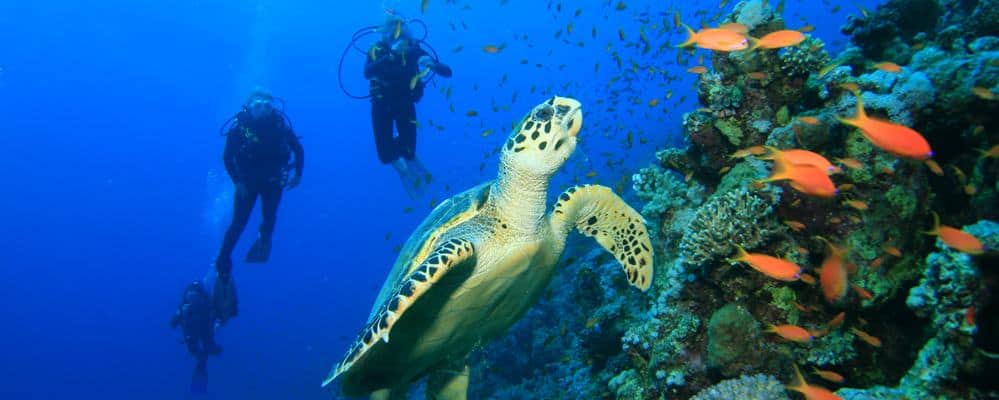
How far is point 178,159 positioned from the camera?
364 ft

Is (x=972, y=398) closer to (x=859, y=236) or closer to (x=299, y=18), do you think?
(x=859, y=236)

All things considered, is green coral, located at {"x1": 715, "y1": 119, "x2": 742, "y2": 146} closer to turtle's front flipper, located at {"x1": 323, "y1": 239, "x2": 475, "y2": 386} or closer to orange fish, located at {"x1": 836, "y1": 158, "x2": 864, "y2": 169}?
orange fish, located at {"x1": 836, "y1": 158, "x2": 864, "y2": 169}

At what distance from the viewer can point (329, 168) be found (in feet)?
403

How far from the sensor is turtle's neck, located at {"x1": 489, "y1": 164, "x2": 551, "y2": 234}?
11.2 ft

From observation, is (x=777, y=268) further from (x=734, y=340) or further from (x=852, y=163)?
(x=852, y=163)

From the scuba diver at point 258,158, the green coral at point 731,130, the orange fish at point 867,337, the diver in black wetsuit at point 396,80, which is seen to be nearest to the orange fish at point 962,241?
the orange fish at point 867,337

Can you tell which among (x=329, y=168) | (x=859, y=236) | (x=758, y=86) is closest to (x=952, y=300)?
(x=859, y=236)

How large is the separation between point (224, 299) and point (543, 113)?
11.3 metres

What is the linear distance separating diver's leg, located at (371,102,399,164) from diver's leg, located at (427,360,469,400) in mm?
5752

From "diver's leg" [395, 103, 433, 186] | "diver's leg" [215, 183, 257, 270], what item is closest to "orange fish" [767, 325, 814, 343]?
"diver's leg" [395, 103, 433, 186]

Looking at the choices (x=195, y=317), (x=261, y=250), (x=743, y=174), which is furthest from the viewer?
(x=195, y=317)

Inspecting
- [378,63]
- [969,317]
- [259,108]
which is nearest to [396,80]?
[378,63]

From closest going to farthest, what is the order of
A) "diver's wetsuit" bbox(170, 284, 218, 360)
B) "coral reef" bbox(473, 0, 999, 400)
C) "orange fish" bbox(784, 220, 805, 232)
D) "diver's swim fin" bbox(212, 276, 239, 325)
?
"coral reef" bbox(473, 0, 999, 400)
"orange fish" bbox(784, 220, 805, 232)
"diver's swim fin" bbox(212, 276, 239, 325)
"diver's wetsuit" bbox(170, 284, 218, 360)

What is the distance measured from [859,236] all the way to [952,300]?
2.68 ft
